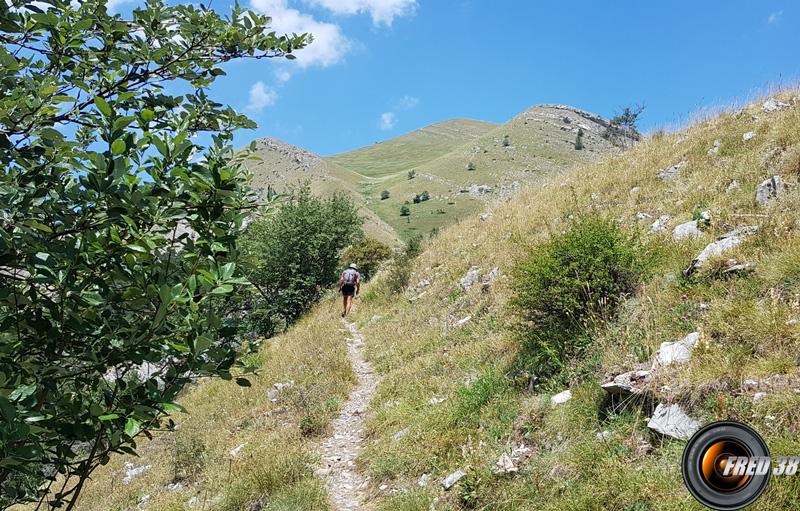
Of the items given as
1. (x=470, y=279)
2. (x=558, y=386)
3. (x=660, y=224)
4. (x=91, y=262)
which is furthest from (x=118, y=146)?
(x=470, y=279)

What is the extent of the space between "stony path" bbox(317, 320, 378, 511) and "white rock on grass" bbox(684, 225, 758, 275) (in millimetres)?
5817

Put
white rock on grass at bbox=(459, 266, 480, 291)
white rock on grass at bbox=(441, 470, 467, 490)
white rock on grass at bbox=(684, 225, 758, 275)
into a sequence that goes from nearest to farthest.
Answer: white rock on grass at bbox=(441, 470, 467, 490), white rock on grass at bbox=(684, 225, 758, 275), white rock on grass at bbox=(459, 266, 480, 291)

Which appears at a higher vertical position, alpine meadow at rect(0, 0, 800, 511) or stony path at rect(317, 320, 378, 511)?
alpine meadow at rect(0, 0, 800, 511)

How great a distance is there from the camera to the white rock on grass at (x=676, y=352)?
4.92m

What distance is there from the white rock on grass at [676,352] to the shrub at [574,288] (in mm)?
1404

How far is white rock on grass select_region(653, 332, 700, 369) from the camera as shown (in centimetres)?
492

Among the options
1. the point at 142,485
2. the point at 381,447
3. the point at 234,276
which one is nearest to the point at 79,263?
the point at 234,276

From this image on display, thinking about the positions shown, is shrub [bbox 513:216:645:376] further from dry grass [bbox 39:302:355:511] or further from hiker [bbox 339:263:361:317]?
hiker [bbox 339:263:361:317]

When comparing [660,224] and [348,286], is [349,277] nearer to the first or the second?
[348,286]

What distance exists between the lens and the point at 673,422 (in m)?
4.39

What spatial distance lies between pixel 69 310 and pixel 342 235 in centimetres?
2520

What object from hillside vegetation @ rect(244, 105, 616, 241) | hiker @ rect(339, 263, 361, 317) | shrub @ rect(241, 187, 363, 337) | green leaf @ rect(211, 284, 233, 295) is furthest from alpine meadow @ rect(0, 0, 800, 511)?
hillside vegetation @ rect(244, 105, 616, 241)

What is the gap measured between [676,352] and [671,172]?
911cm

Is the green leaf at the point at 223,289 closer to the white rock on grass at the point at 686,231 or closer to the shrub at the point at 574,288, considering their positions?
the shrub at the point at 574,288
